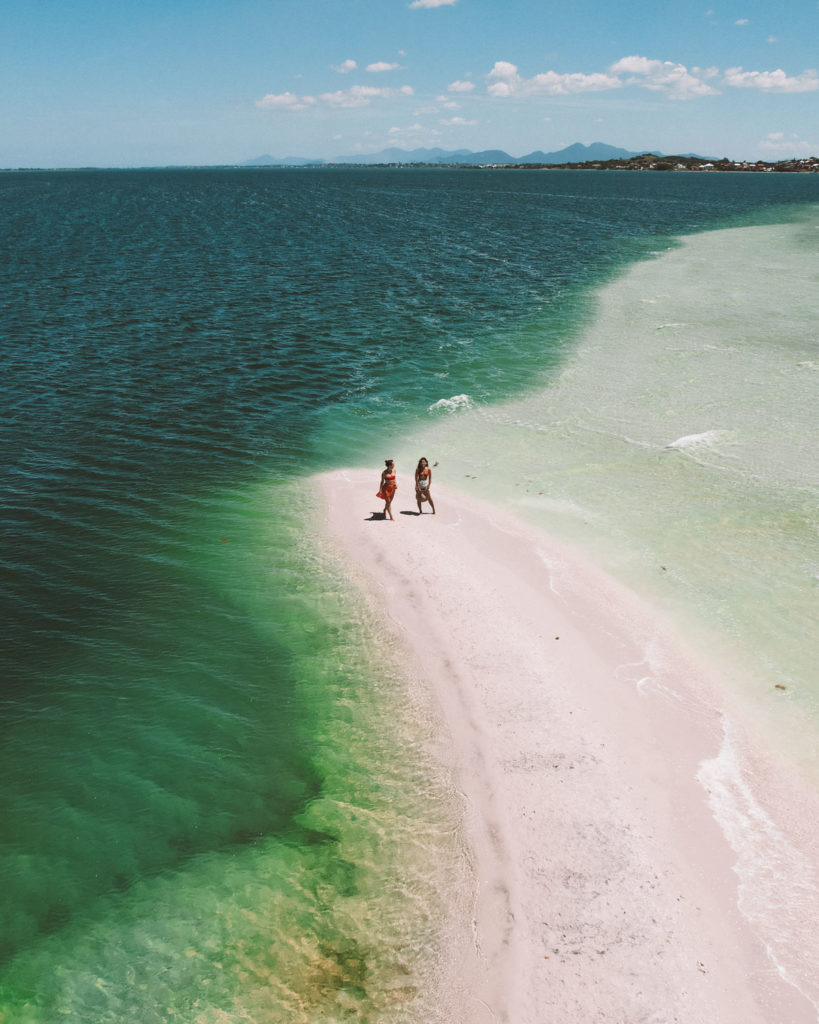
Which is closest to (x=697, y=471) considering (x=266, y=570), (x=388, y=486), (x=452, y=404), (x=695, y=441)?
(x=695, y=441)

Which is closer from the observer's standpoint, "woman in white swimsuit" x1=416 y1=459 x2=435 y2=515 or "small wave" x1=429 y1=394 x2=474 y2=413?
"woman in white swimsuit" x1=416 y1=459 x2=435 y2=515

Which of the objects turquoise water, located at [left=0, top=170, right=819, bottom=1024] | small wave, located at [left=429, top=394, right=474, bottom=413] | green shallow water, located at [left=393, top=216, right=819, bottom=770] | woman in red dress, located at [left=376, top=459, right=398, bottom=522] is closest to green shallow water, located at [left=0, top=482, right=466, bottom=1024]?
turquoise water, located at [left=0, top=170, right=819, bottom=1024]

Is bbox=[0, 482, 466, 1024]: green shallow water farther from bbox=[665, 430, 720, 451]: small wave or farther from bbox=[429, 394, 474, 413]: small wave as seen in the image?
bbox=[429, 394, 474, 413]: small wave

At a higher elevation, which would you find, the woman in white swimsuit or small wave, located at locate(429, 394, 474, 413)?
small wave, located at locate(429, 394, 474, 413)

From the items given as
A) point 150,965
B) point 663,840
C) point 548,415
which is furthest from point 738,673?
point 548,415

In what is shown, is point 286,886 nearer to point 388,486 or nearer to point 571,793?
point 571,793

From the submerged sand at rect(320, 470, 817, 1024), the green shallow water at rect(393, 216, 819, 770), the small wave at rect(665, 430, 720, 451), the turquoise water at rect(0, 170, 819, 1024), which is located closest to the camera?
the submerged sand at rect(320, 470, 817, 1024)
